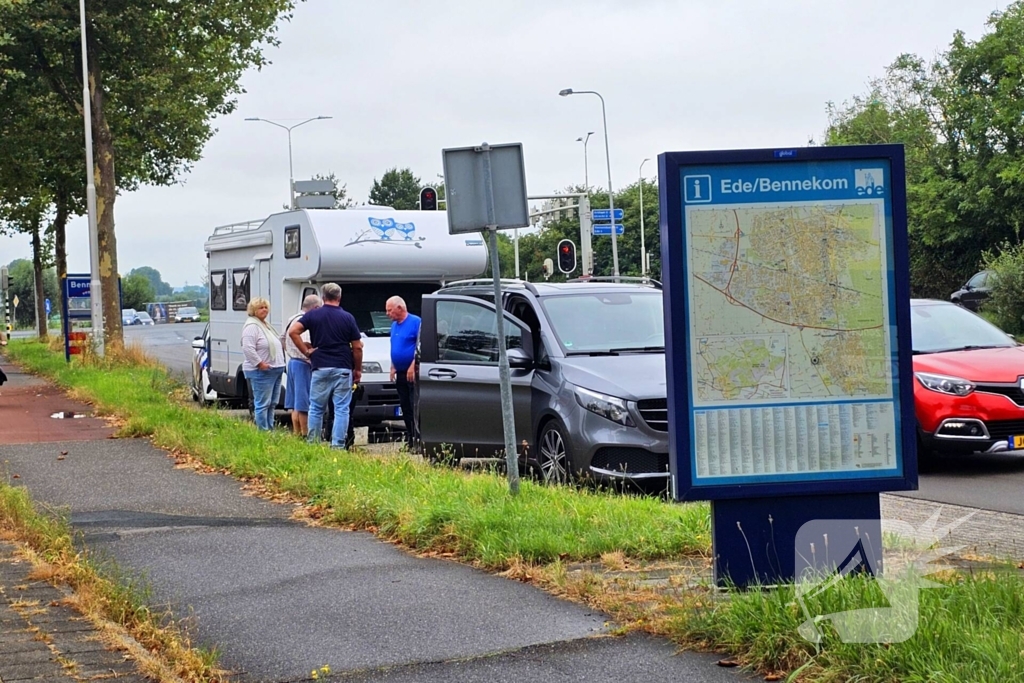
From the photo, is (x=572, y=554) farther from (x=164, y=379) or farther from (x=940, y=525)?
(x=164, y=379)

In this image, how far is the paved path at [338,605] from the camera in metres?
5.53

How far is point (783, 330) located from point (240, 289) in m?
15.0

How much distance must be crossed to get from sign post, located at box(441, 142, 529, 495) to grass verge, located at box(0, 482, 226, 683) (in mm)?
3050

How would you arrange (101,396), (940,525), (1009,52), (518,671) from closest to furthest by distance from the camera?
(518,671) < (940,525) < (101,396) < (1009,52)

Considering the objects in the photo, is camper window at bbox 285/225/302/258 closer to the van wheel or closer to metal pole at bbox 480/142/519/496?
the van wheel

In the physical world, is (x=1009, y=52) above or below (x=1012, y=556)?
above

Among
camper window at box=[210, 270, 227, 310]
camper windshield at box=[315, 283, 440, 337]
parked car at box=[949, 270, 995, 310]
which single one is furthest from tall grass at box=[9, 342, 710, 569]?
parked car at box=[949, 270, 995, 310]

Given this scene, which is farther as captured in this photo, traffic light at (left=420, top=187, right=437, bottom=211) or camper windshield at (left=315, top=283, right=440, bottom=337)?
traffic light at (left=420, top=187, right=437, bottom=211)

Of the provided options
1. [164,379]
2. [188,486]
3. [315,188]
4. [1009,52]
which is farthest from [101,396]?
[1009,52]

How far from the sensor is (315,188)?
23.8m

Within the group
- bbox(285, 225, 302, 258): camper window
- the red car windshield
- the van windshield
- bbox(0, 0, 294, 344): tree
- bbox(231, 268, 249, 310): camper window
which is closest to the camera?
the van windshield

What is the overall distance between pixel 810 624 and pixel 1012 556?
277 centimetres

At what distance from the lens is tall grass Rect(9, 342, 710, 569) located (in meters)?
7.57

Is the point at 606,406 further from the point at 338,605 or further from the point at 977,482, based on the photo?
the point at 338,605
